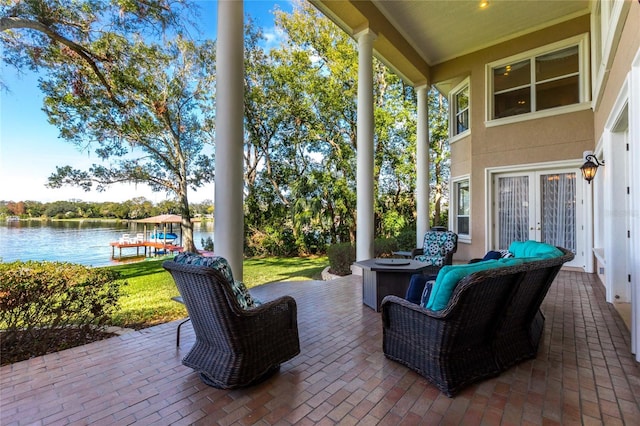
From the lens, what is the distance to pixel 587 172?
527 centimetres

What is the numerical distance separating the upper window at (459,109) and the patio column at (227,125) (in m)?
6.87

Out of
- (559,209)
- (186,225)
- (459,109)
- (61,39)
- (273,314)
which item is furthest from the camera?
(459,109)

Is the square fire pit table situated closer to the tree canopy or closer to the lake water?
the lake water

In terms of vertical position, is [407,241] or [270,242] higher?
[407,241]

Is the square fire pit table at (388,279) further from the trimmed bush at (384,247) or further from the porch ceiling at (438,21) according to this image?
the porch ceiling at (438,21)

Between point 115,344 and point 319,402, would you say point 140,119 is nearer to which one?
point 115,344

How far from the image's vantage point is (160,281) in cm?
671

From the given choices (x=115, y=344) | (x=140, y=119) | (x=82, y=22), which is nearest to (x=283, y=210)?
(x=140, y=119)

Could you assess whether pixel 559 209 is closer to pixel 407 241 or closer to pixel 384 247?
pixel 407 241

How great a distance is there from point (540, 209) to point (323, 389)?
7070 millimetres

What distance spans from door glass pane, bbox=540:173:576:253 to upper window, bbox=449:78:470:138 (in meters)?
2.56

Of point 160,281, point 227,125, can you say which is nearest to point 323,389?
point 227,125

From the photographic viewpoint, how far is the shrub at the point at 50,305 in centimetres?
290

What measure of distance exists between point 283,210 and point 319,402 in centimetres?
946
